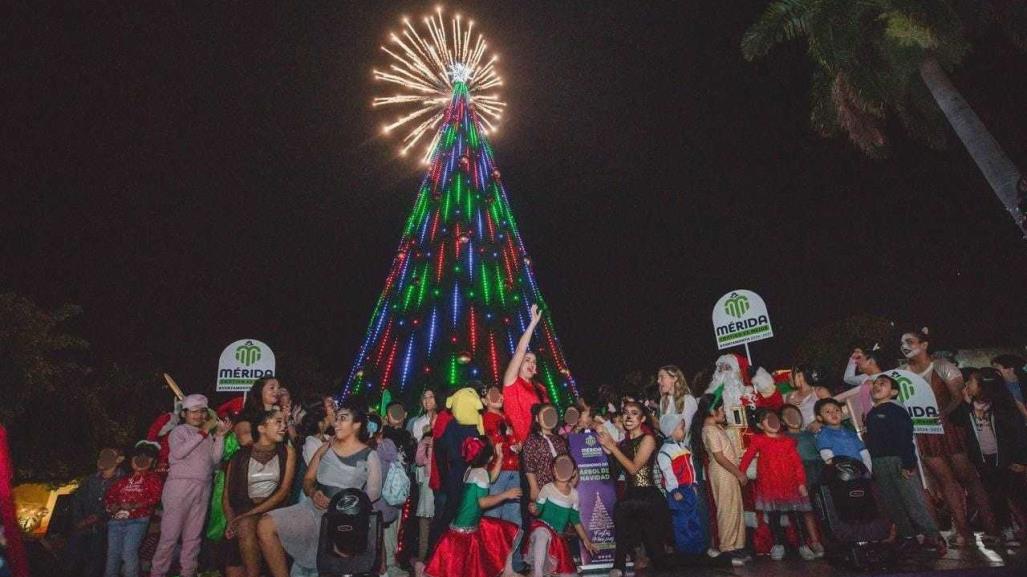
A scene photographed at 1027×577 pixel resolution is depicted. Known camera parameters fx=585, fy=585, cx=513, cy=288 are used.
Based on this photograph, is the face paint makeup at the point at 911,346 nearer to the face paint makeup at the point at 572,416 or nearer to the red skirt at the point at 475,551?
the face paint makeup at the point at 572,416

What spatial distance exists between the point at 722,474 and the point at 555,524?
237cm

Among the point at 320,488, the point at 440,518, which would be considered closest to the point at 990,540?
the point at 440,518

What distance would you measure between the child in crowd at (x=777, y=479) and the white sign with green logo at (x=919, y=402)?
1541 millimetres

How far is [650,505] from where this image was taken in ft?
21.9

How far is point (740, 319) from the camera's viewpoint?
10711mm

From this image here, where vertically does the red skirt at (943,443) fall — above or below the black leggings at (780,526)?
above

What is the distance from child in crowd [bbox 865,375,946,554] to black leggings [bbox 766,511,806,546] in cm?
101

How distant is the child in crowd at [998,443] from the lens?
23.8 feet

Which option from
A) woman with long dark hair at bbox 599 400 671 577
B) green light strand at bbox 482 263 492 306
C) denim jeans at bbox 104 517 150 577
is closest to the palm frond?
woman with long dark hair at bbox 599 400 671 577

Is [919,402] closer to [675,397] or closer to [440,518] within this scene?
[675,397]

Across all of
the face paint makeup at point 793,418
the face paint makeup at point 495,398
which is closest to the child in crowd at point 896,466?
the face paint makeup at point 793,418

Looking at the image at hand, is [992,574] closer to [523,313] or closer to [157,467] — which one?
[157,467]

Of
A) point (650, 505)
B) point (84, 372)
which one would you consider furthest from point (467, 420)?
point (84, 372)

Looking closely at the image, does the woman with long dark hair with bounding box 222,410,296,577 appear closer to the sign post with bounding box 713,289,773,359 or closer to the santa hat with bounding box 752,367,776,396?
the santa hat with bounding box 752,367,776,396
